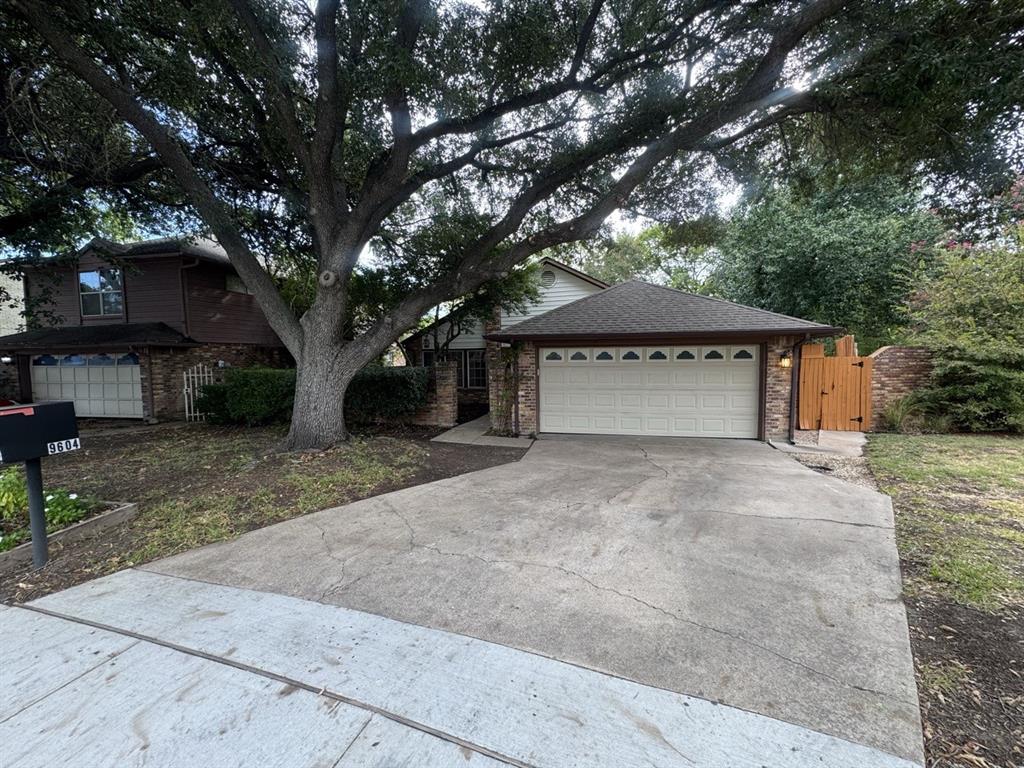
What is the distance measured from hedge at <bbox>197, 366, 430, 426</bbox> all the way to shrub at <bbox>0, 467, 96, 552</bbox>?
5790 mm

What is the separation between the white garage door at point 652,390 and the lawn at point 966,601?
2719 mm

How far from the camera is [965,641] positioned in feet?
7.85

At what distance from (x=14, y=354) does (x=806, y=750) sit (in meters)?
19.0

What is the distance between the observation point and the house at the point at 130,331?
447 inches

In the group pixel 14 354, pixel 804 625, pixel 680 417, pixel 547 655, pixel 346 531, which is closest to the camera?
pixel 547 655

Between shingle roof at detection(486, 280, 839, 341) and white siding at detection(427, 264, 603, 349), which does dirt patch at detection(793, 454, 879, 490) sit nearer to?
shingle roof at detection(486, 280, 839, 341)

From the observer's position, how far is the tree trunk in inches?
276

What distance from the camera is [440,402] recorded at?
10281mm

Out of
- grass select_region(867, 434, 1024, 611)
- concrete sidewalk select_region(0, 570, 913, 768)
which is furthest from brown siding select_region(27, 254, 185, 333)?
grass select_region(867, 434, 1024, 611)

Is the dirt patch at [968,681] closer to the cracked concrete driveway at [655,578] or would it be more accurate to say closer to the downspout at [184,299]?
the cracked concrete driveway at [655,578]

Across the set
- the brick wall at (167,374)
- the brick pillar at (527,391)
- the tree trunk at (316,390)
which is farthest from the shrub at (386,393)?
the brick wall at (167,374)

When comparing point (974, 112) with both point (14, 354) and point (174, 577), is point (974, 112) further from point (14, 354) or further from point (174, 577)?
point (14, 354)

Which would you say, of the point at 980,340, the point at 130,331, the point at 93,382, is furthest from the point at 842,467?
the point at 93,382

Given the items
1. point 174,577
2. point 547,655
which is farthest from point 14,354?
point 547,655
